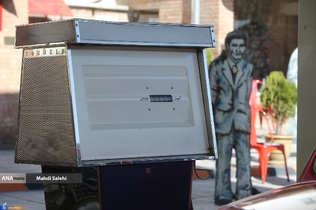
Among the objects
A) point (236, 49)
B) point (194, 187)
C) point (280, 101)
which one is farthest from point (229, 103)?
point (280, 101)

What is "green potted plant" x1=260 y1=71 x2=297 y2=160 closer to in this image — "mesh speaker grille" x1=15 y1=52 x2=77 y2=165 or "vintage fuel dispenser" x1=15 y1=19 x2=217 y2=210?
"vintage fuel dispenser" x1=15 y1=19 x2=217 y2=210

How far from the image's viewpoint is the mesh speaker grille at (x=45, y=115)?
5188 mm

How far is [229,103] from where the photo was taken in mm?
9383

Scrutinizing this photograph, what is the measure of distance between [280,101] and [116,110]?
8416 millimetres

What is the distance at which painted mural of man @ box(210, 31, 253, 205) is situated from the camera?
9.31m

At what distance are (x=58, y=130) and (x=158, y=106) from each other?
0.79 metres

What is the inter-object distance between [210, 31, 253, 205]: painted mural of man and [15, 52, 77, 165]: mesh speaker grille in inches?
164

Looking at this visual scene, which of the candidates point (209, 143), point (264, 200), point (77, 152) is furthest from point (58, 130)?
point (264, 200)

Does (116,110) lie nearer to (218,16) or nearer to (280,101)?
(280,101)

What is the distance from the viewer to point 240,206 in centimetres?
434

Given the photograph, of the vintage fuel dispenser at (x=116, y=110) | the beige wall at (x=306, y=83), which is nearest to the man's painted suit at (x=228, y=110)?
the beige wall at (x=306, y=83)

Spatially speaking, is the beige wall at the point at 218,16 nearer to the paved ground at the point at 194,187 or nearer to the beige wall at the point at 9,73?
the paved ground at the point at 194,187

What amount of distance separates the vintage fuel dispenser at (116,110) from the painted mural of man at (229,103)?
3.61m

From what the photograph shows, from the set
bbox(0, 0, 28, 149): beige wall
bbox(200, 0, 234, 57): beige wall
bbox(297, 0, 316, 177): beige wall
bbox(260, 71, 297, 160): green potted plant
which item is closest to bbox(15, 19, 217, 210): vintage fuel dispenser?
bbox(297, 0, 316, 177): beige wall
